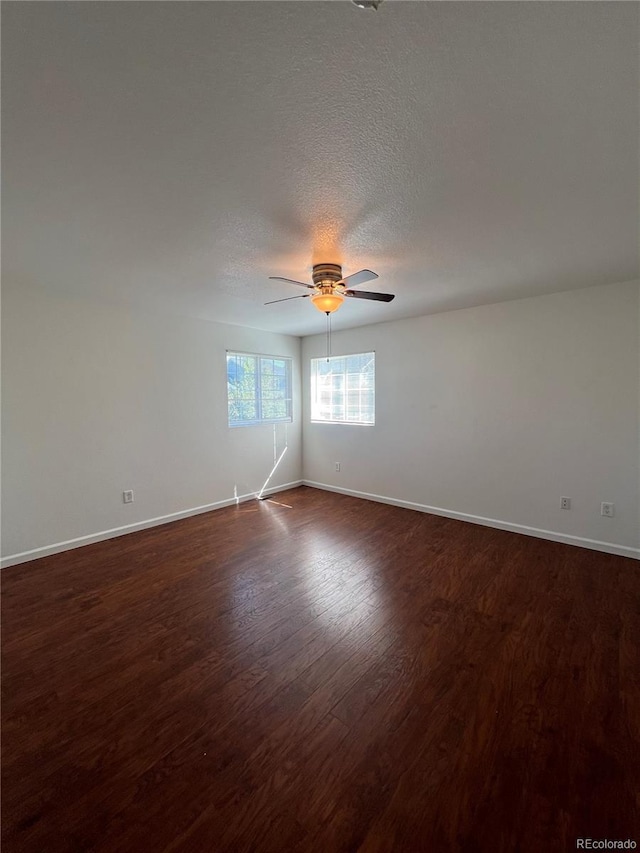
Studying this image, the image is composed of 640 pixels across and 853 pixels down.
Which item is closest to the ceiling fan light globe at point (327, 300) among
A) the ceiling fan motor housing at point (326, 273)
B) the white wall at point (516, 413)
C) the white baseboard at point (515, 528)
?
the ceiling fan motor housing at point (326, 273)

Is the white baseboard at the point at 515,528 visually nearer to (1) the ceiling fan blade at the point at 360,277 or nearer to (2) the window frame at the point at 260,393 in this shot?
(2) the window frame at the point at 260,393

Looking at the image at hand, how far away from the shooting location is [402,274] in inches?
105

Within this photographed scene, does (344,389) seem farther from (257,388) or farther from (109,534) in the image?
(109,534)

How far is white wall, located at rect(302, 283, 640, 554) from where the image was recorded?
3010mm

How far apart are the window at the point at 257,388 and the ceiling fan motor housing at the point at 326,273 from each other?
8.01 ft

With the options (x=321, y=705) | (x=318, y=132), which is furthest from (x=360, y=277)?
(x=321, y=705)

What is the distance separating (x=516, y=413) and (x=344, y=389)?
231cm

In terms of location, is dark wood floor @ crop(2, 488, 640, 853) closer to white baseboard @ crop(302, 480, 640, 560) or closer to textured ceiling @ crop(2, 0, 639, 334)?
white baseboard @ crop(302, 480, 640, 560)

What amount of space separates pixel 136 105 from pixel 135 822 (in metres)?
2.42

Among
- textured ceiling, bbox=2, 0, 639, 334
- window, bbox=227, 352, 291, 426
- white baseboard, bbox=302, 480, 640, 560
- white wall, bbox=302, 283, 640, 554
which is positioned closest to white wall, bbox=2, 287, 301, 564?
window, bbox=227, 352, 291, 426

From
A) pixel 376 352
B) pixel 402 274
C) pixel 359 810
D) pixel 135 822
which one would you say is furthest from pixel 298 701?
pixel 376 352

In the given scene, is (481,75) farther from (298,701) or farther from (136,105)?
(298,701)

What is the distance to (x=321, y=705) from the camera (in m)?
1.59

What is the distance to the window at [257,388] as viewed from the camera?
462 cm
